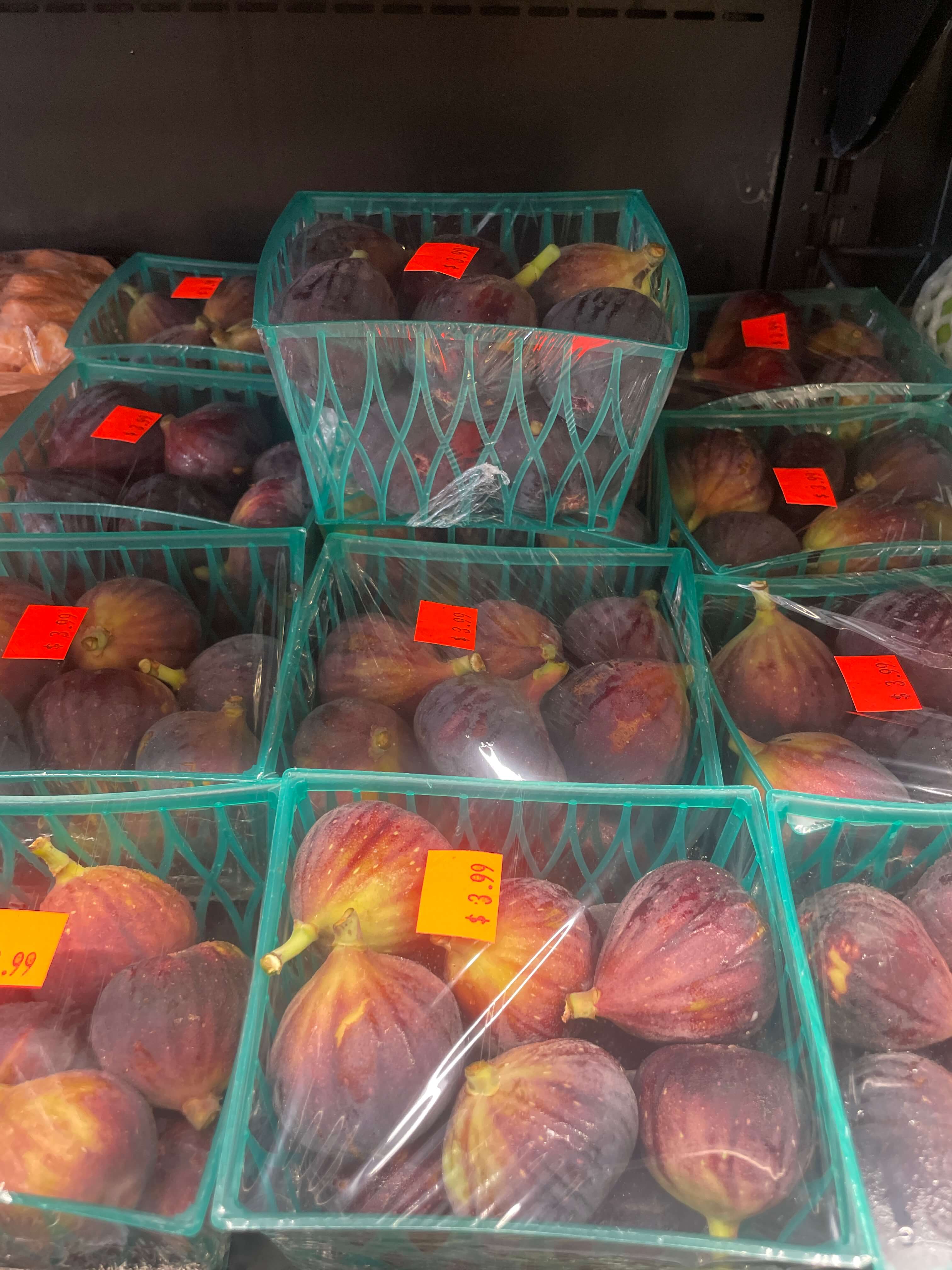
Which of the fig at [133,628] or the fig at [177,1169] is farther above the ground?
the fig at [133,628]

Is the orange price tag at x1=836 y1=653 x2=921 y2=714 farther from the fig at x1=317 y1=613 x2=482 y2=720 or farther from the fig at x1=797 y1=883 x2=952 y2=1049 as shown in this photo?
the fig at x1=317 y1=613 x2=482 y2=720

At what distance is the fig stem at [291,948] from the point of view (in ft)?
2.75

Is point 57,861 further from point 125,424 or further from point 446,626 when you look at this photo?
point 125,424

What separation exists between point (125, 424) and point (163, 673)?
2.13ft

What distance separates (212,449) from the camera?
1.68 m

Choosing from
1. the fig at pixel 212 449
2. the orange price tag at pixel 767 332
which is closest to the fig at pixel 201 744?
the fig at pixel 212 449

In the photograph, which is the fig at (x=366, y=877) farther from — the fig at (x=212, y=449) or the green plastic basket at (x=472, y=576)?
the fig at (x=212, y=449)

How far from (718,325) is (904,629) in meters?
0.95

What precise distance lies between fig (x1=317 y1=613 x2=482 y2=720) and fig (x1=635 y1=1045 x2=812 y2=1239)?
0.60m

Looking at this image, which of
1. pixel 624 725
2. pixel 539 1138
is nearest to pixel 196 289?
pixel 624 725

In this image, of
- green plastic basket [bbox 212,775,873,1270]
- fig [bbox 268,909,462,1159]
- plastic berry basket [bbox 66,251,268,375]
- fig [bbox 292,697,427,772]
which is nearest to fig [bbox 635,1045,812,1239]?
green plastic basket [bbox 212,775,873,1270]

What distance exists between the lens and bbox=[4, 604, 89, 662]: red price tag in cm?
134

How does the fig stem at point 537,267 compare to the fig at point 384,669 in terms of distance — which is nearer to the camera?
the fig at point 384,669

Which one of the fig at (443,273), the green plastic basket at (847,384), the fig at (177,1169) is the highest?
the fig at (443,273)
